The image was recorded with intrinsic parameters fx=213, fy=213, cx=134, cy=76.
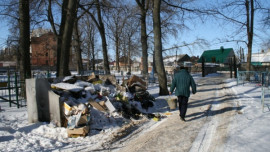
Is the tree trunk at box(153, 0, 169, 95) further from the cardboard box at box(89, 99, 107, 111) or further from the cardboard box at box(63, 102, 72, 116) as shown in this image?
the cardboard box at box(63, 102, 72, 116)

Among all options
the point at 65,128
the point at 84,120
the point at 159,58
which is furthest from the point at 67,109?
the point at 159,58

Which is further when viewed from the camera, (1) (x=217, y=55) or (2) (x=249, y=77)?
(1) (x=217, y=55)

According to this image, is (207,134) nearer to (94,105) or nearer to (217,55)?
(94,105)

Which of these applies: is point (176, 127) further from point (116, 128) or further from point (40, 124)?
point (40, 124)

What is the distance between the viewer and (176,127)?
553 cm

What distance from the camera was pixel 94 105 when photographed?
249 inches

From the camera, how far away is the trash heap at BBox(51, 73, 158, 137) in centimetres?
530

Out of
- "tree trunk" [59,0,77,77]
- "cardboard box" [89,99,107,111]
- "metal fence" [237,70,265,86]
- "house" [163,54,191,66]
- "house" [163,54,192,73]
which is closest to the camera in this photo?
"cardboard box" [89,99,107,111]

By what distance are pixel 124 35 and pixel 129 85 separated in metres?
30.6

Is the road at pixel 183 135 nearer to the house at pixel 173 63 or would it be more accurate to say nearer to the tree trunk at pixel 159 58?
the tree trunk at pixel 159 58

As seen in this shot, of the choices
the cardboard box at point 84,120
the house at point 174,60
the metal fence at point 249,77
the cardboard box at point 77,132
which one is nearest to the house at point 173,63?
the house at point 174,60

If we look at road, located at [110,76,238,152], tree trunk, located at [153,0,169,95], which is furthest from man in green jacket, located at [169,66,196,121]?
tree trunk, located at [153,0,169,95]

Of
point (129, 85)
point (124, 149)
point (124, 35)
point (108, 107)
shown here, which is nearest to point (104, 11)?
point (129, 85)

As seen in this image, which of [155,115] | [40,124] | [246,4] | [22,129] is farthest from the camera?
[246,4]
